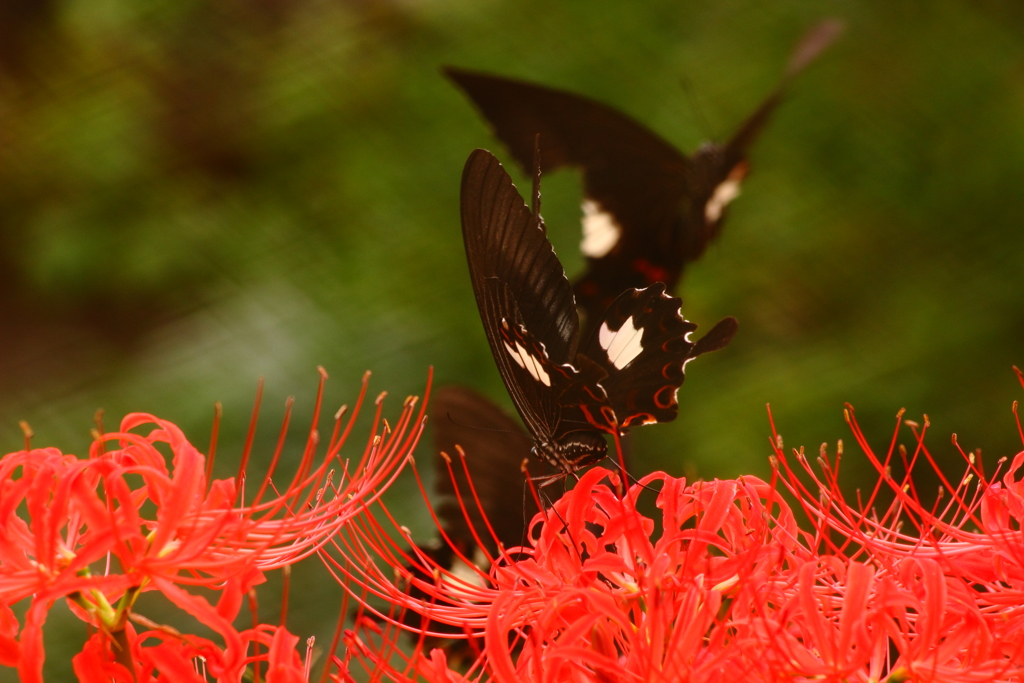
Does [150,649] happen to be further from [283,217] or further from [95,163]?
[95,163]

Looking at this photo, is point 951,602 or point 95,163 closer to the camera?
point 951,602

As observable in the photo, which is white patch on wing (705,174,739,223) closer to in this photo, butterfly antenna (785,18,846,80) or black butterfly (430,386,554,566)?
butterfly antenna (785,18,846,80)

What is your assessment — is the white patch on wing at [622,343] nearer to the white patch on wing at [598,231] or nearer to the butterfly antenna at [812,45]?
the white patch on wing at [598,231]

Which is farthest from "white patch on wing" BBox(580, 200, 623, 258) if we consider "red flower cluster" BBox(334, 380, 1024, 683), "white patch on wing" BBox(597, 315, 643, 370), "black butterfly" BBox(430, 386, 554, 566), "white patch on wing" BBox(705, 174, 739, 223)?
"red flower cluster" BBox(334, 380, 1024, 683)

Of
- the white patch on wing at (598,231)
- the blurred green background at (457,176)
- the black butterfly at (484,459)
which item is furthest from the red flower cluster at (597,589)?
the blurred green background at (457,176)

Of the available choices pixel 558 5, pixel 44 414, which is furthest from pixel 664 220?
pixel 44 414

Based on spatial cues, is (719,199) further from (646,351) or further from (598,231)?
(646,351)
